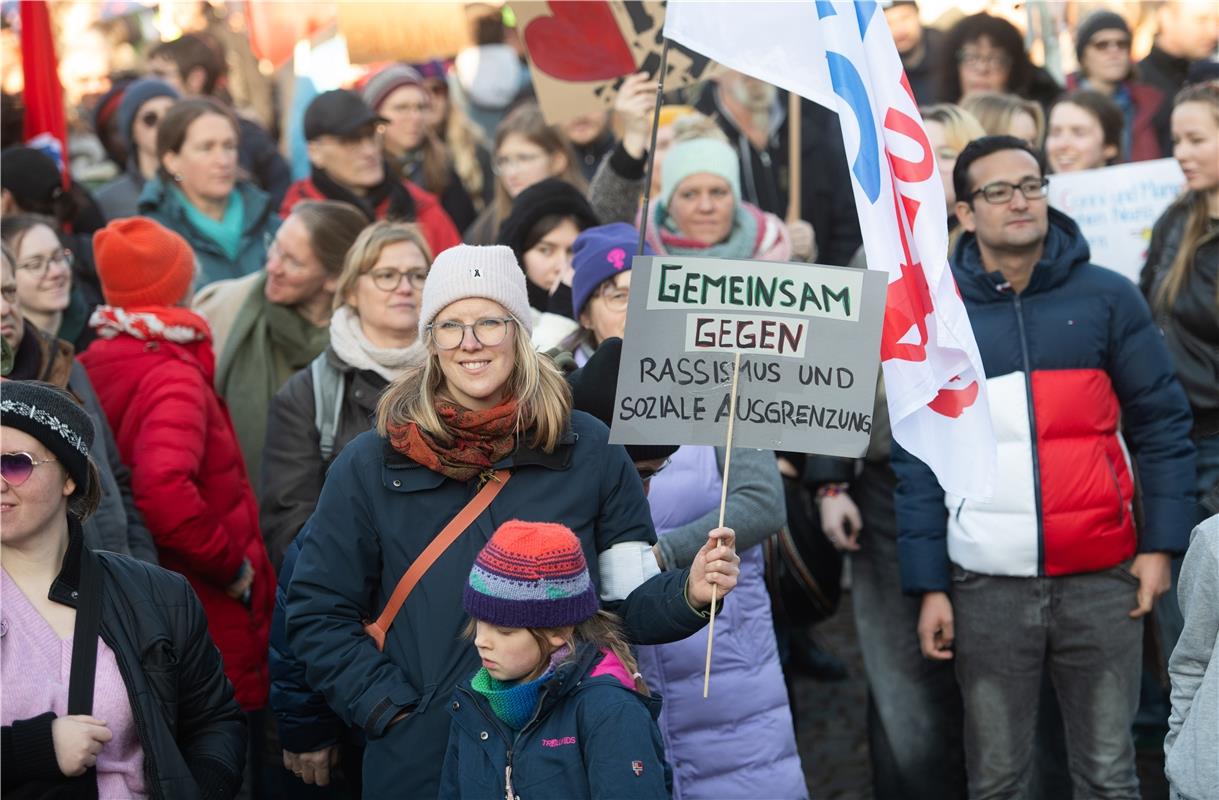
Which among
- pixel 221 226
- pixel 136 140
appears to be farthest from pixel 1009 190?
pixel 136 140

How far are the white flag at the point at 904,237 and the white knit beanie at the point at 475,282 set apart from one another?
86 cm

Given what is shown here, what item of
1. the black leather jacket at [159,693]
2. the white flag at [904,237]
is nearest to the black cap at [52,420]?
the black leather jacket at [159,693]

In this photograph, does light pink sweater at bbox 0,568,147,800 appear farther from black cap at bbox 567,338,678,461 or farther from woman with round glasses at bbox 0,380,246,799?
black cap at bbox 567,338,678,461

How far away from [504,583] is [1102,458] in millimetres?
2387

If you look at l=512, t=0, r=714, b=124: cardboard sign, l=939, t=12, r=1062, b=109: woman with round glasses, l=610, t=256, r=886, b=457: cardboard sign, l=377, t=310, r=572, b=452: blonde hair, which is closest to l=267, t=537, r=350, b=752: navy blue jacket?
l=377, t=310, r=572, b=452: blonde hair

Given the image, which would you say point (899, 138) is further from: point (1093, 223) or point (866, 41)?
point (1093, 223)

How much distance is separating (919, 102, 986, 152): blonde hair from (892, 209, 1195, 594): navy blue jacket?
118 cm

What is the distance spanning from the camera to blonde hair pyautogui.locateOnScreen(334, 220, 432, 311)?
533cm

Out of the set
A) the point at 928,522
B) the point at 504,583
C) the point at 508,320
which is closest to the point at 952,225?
the point at 928,522

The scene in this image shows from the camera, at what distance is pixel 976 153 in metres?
5.36

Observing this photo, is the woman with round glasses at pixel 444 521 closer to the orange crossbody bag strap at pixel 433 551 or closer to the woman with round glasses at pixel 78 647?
the orange crossbody bag strap at pixel 433 551

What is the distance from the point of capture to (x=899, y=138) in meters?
4.25

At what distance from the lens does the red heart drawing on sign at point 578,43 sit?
6566mm

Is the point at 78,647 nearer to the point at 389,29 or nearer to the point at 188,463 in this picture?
the point at 188,463
